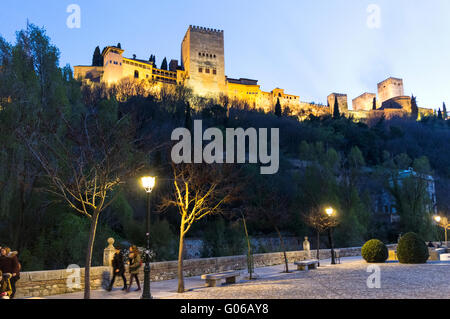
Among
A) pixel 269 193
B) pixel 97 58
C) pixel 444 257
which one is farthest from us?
pixel 97 58

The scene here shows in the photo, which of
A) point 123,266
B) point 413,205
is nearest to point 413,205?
point 413,205

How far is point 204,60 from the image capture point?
101 m

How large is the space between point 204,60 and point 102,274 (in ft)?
311

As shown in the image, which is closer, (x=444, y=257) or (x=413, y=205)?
(x=444, y=257)

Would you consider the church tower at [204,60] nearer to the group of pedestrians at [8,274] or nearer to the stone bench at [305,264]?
the stone bench at [305,264]

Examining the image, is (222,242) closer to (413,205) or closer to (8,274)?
(8,274)

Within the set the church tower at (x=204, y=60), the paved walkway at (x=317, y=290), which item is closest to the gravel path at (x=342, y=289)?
the paved walkway at (x=317, y=290)

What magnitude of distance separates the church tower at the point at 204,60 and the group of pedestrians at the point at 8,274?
297 feet

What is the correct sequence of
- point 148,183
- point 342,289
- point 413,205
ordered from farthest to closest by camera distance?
1. point 413,205
2. point 342,289
3. point 148,183

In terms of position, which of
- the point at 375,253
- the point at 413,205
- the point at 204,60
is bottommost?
the point at 375,253

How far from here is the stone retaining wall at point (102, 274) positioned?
9.41 meters

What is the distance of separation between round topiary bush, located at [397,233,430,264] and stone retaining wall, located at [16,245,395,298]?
21.5 ft

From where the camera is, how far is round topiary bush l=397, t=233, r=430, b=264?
1767 centimetres
